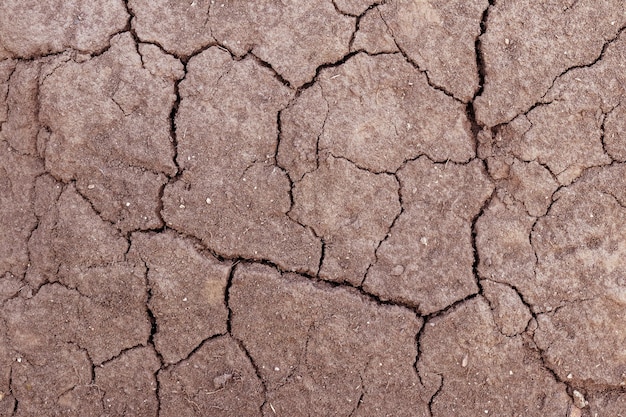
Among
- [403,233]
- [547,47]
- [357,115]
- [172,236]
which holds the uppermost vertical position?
[547,47]

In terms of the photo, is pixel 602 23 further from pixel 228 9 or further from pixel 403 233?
pixel 228 9

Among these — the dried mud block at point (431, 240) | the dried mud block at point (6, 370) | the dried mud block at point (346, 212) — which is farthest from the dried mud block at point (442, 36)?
the dried mud block at point (6, 370)

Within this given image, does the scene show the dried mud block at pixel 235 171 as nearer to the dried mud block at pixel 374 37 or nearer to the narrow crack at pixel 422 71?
the dried mud block at pixel 374 37

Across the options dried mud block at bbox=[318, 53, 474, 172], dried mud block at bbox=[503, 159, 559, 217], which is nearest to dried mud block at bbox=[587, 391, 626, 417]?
dried mud block at bbox=[503, 159, 559, 217]

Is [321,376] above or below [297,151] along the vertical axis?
below

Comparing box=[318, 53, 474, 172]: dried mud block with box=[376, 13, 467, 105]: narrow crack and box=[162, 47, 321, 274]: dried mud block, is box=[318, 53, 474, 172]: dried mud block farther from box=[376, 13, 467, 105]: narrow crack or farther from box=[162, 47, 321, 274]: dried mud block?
box=[162, 47, 321, 274]: dried mud block

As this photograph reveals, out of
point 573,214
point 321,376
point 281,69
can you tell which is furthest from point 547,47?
point 321,376
